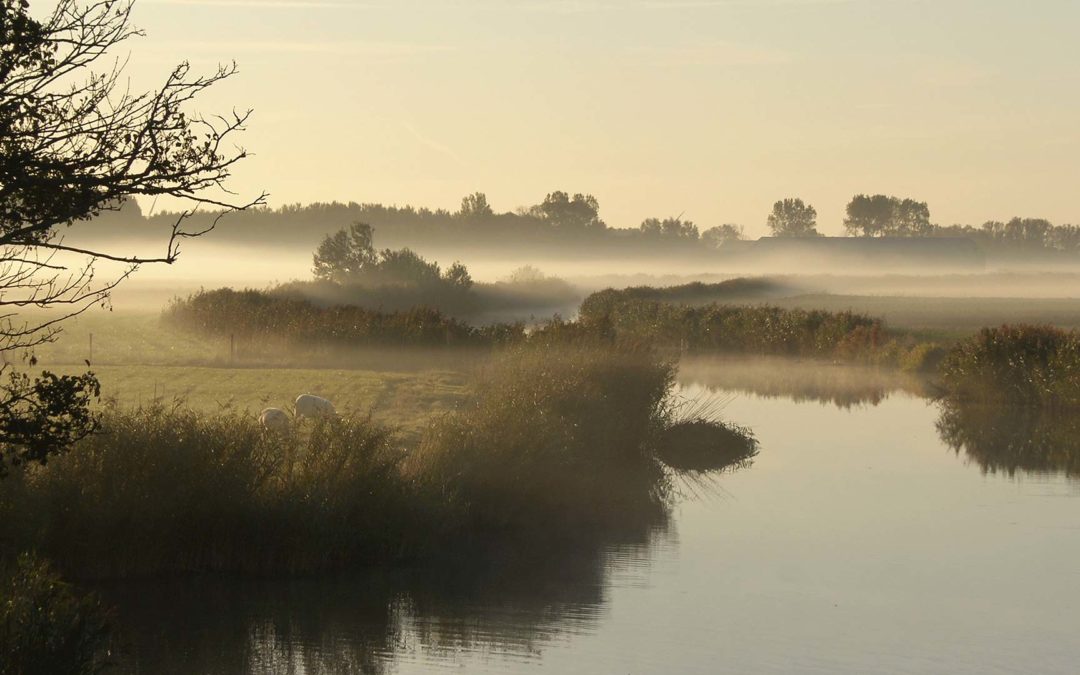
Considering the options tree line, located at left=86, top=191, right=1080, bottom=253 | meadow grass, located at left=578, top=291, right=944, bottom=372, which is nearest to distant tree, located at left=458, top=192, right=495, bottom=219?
tree line, located at left=86, top=191, right=1080, bottom=253

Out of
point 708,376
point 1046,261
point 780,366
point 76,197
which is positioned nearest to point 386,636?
point 76,197

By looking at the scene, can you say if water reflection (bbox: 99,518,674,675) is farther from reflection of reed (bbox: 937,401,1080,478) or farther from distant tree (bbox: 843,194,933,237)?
distant tree (bbox: 843,194,933,237)

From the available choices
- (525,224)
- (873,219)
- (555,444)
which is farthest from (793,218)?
(555,444)

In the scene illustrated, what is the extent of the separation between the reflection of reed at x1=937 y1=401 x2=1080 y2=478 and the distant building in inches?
3808

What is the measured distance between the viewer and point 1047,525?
22.5 meters

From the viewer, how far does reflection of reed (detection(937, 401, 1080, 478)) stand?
29219 mm

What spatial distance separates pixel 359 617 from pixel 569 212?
127087 millimetres

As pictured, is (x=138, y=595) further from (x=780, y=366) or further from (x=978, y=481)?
(x=780, y=366)

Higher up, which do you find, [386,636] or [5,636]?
[5,636]

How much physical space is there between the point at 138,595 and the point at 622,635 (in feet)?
19.5

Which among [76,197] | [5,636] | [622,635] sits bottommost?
[622,635]

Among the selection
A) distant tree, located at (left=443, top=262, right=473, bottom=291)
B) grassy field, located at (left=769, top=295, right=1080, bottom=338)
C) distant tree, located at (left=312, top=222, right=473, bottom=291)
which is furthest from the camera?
distant tree, located at (left=443, top=262, right=473, bottom=291)

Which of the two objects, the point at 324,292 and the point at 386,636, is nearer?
the point at 386,636

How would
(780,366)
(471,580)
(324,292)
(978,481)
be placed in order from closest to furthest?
(471,580), (978,481), (780,366), (324,292)
